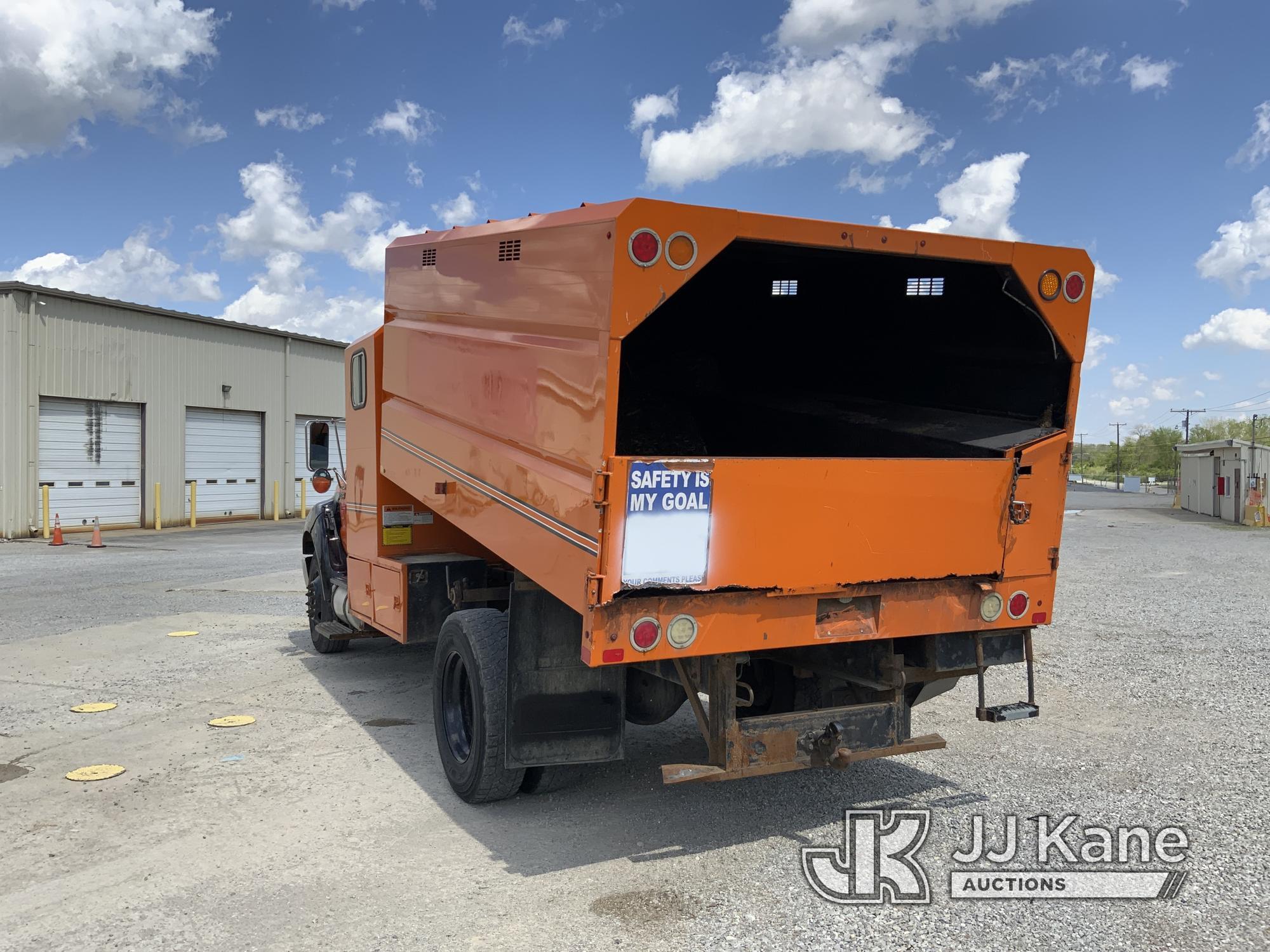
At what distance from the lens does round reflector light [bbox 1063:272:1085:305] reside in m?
4.74

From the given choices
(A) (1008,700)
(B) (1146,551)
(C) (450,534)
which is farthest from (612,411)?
(B) (1146,551)

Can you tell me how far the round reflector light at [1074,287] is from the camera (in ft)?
15.6

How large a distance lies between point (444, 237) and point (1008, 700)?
5047mm

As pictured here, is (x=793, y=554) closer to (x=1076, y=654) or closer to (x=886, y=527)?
(x=886, y=527)

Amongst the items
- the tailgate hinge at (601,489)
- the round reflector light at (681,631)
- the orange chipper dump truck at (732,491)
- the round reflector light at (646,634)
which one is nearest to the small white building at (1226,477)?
the orange chipper dump truck at (732,491)

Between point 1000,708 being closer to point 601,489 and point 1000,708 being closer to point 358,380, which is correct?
point 601,489

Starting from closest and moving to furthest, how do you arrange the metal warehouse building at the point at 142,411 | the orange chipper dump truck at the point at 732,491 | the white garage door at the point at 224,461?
the orange chipper dump truck at the point at 732,491 < the metal warehouse building at the point at 142,411 < the white garage door at the point at 224,461

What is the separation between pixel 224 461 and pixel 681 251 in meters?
24.5

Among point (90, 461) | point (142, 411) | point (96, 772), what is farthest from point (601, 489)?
point (142, 411)

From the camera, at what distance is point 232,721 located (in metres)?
6.66

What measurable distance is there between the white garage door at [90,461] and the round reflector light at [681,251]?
831 inches

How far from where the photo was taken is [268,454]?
27406 mm

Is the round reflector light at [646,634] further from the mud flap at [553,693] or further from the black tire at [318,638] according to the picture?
the black tire at [318,638]

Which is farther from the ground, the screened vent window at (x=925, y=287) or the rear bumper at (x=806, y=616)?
the screened vent window at (x=925, y=287)
